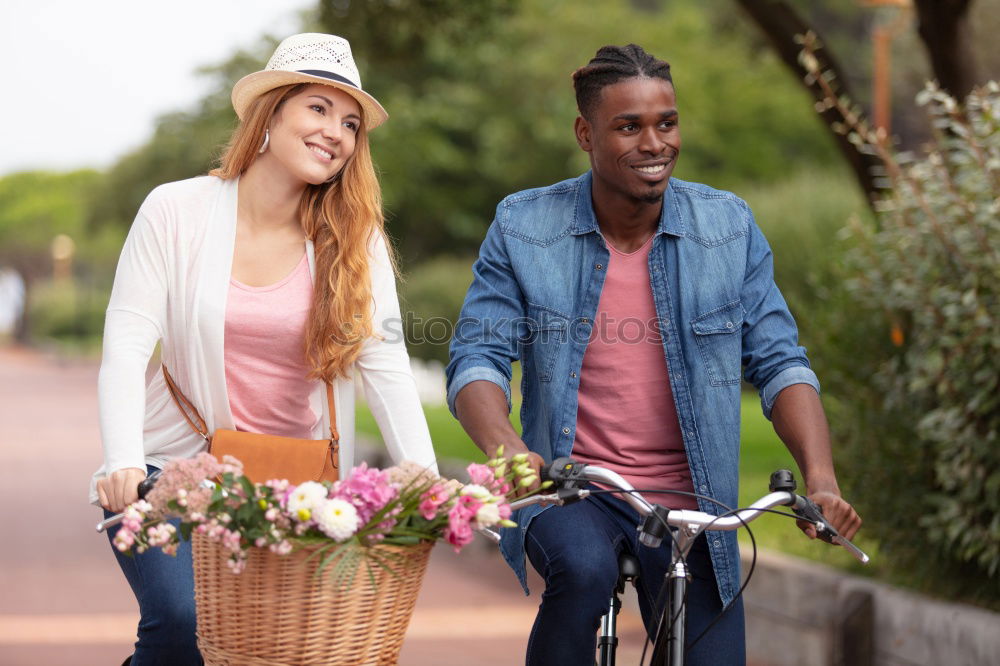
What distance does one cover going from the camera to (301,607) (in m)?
2.57

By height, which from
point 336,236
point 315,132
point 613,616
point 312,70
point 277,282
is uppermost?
point 312,70

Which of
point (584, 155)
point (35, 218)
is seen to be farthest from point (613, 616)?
point (35, 218)

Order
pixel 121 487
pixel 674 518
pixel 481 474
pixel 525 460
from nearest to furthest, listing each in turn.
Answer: pixel 481 474
pixel 525 460
pixel 674 518
pixel 121 487

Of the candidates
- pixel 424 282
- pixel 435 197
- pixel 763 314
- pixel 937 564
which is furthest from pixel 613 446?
pixel 435 197

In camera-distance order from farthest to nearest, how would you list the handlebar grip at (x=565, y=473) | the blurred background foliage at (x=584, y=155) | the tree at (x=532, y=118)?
1. the tree at (x=532, y=118)
2. the blurred background foliage at (x=584, y=155)
3. the handlebar grip at (x=565, y=473)

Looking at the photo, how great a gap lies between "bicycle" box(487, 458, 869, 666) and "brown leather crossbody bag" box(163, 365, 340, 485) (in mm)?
673

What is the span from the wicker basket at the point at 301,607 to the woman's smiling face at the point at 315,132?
4.02 ft

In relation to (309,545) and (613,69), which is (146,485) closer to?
(309,545)

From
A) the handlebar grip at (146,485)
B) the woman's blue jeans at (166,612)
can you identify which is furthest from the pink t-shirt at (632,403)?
the handlebar grip at (146,485)

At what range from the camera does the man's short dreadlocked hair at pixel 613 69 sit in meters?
3.53

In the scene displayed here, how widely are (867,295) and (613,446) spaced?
3.22 meters

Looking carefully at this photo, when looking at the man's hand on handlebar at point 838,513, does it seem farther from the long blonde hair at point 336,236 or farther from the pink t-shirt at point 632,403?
the long blonde hair at point 336,236

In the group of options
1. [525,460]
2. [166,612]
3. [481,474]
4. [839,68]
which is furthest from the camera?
[839,68]

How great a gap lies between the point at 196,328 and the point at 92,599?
5.54 meters
